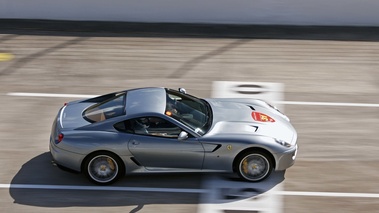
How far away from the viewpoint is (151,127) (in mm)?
10328

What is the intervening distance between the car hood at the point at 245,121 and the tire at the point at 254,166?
0.34 meters

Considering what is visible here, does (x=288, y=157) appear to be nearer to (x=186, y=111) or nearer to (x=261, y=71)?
(x=186, y=111)

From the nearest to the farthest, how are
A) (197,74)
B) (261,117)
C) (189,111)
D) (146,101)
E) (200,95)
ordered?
(146,101) < (189,111) < (261,117) < (200,95) < (197,74)

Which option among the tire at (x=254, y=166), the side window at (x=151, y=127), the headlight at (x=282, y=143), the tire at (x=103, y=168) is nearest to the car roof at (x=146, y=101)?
the side window at (x=151, y=127)

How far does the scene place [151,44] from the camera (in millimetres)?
16781

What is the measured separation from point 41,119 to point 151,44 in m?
4.64

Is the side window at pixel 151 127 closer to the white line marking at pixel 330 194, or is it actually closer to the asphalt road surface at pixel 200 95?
the asphalt road surface at pixel 200 95

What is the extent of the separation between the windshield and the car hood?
123mm

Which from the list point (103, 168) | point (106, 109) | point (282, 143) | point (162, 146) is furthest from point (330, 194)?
point (106, 109)

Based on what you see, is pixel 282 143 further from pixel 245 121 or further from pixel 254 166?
pixel 245 121

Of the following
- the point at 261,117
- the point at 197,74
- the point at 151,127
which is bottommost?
the point at 151,127

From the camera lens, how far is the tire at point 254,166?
10.3m

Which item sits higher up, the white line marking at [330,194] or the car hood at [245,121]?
the car hood at [245,121]

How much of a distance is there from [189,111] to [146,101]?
0.69 metres
